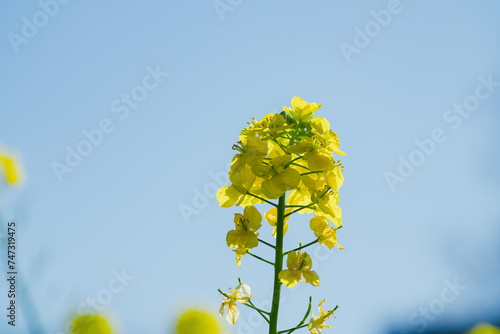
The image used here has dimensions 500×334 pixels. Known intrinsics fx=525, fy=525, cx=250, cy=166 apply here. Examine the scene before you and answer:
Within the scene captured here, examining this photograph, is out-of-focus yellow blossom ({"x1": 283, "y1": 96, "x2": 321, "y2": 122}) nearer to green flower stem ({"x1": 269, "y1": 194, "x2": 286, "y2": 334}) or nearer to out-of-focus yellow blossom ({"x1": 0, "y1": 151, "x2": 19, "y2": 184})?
green flower stem ({"x1": 269, "y1": 194, "x2": 286, "y2": 334})

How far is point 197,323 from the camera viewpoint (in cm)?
392

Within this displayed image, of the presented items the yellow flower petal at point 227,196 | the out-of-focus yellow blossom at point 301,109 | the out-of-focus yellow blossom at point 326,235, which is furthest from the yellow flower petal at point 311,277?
the out-of-focus yellow blossom at point 301,109

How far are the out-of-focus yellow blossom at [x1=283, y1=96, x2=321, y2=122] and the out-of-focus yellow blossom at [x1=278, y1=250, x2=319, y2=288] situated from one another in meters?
0.55

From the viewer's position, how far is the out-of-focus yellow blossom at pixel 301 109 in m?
1.96

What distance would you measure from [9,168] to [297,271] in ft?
9.53

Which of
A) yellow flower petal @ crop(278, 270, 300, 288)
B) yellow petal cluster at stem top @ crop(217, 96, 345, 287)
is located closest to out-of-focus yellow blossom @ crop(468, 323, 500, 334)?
yellow petal cluster at stem top @ crop(217, 96, 345, 287)

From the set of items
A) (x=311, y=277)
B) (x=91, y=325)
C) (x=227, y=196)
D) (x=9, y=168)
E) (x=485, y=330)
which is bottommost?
(x=485, y=330)

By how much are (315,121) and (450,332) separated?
2267 centimetres

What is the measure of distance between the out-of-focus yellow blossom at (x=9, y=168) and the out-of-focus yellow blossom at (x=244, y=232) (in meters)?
2.36

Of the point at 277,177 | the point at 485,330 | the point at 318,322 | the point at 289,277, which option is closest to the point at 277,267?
the point at 289,277

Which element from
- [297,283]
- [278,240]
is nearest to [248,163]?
[278,240]

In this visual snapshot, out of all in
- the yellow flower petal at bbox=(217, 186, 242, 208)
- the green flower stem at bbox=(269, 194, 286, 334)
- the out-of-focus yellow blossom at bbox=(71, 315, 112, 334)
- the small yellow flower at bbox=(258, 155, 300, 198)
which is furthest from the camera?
the out-of-focus yellow blossom at bbox=(71, 315, 112, 334)

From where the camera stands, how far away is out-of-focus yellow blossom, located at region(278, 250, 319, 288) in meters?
1.55

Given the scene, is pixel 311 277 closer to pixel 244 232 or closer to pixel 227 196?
pixel 244 232
